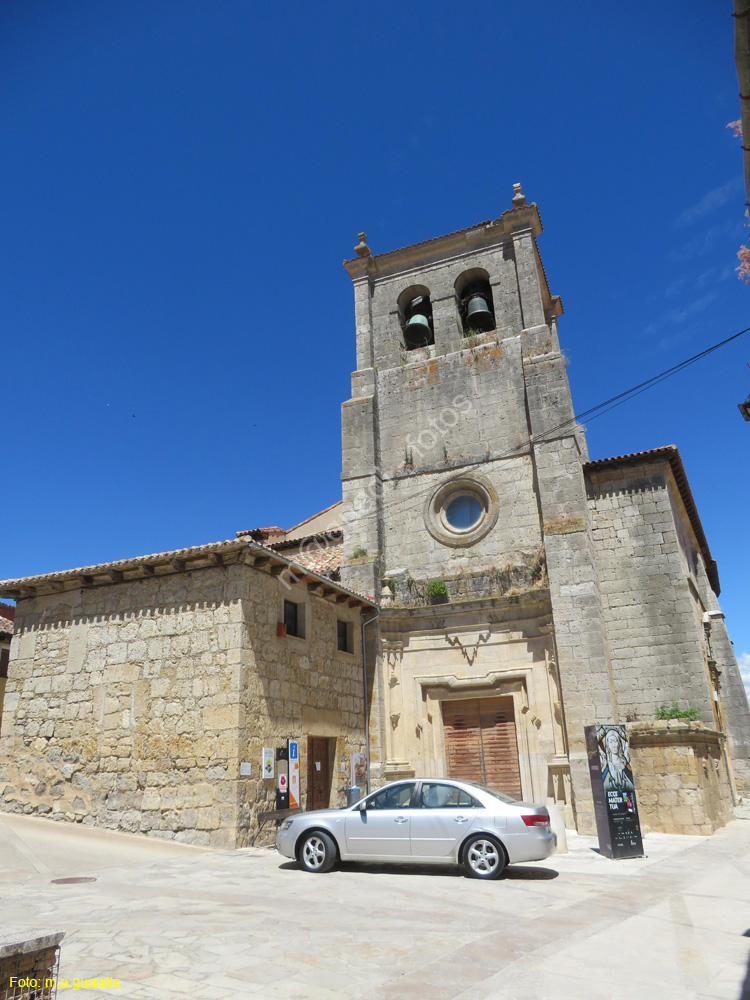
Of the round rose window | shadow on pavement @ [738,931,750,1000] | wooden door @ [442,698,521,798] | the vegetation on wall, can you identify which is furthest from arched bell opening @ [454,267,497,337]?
shadow on pavement @ [738,931,750,1000]

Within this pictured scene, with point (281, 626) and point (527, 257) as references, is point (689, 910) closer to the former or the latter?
point (281, 626)

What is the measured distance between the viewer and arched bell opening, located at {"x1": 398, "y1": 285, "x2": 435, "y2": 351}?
775 inches

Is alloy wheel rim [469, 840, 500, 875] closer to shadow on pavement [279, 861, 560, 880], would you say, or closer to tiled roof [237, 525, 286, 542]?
shadow on pavement [279, 861, 560, 880]

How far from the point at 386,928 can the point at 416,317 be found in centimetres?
1647

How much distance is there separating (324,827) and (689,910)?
454cm

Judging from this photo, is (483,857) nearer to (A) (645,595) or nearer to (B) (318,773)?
(B) (318,773)

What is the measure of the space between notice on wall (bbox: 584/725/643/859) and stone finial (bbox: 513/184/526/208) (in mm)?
14279

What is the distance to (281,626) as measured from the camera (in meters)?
13.2

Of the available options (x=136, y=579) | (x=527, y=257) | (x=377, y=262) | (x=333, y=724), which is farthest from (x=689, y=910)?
(x=377, y=262)

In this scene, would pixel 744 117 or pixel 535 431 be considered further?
pixel 535 431

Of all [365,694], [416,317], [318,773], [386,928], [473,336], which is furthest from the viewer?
[416,317]

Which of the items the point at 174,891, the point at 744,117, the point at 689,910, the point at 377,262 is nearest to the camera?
the point at 744,117

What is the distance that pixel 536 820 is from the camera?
835 centimetres

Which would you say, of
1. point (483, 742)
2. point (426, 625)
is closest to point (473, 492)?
point (426, 625)
